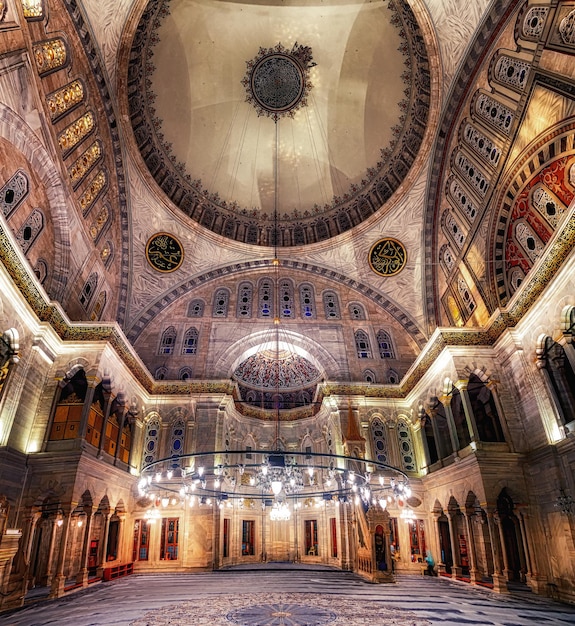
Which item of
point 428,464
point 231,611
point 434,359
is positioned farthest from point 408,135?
point 231,611

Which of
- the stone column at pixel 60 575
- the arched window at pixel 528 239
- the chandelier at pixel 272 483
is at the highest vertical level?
the arched window at pixel 528 239

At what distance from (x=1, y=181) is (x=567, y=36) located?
542 inches

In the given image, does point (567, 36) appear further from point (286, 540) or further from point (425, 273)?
point (286, 540)

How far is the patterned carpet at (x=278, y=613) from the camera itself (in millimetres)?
6594

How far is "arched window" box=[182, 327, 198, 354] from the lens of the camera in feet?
58.4

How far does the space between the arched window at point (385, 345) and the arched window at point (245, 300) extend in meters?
6.28

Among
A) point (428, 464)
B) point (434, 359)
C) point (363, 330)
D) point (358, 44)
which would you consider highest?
point (358, 44)

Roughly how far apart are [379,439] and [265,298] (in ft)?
27.4

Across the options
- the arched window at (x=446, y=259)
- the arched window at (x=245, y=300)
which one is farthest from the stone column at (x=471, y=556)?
the arched window at (x=245, y=300)

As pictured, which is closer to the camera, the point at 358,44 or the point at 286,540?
the point at 358,44

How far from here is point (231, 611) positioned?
7422 millimetres

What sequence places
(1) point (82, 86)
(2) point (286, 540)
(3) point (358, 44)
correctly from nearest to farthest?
(1) point (82, 86)
(3) point (358, 44)
(2) point (286, 540)

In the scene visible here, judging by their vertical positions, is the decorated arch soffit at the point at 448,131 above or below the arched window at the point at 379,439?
above

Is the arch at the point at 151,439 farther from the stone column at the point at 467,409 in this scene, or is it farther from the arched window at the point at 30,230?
the stone column at the point at 467,409
